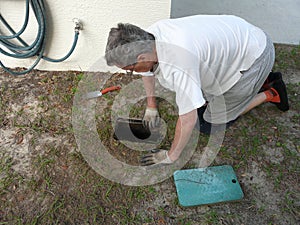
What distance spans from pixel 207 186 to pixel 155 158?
0.36m

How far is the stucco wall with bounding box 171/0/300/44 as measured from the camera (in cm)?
282

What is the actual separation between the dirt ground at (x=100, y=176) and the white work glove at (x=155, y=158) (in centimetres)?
10

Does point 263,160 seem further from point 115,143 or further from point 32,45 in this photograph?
point 32,45

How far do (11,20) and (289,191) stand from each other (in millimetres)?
2272

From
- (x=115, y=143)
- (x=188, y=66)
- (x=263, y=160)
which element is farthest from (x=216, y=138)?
(x=188, y=66)

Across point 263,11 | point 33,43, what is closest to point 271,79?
point 263,11

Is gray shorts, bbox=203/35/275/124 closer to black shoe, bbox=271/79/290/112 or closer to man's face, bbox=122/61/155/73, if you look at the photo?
black shoe, bbox=271/79/290/112

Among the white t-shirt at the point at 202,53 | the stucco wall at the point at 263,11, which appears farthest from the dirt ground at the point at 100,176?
the stucco wall at the point at 263,11

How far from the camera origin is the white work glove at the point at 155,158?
1.65m

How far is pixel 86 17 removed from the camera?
1.94m

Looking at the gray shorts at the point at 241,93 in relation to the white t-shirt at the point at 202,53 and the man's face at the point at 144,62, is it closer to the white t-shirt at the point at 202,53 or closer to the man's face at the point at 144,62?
the white t-shirt at the point at 202,53

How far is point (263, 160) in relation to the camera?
5.78ft

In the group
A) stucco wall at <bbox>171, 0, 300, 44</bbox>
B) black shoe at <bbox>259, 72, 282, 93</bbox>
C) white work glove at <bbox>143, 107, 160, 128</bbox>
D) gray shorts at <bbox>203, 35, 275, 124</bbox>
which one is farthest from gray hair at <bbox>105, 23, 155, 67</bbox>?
stucco wall at <bbox>171, 0, 300, 44</bbox>

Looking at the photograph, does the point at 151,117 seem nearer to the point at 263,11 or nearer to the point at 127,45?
the point at 127,45
